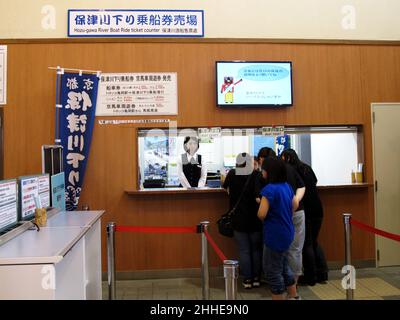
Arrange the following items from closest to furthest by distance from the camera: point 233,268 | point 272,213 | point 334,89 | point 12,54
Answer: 1. point 233,268
2. point 272,213
3. point 12,54
4. point 334,89

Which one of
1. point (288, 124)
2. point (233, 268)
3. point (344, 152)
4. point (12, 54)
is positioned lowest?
point (233, 268)

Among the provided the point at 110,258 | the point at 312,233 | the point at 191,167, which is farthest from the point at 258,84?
the point at 110,258

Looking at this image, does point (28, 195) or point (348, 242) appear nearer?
point (28, 195)

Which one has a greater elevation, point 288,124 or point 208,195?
point 288,124

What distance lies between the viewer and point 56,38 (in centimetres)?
522

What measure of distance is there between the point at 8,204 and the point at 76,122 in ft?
7.48

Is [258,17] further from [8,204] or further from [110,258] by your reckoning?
[8,204]

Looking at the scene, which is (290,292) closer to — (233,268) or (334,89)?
(233,268)

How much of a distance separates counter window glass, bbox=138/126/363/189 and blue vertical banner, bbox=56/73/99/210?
0.72 m

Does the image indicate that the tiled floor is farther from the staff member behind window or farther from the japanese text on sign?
the japanese text on sign

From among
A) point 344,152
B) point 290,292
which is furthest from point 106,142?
point 344,152

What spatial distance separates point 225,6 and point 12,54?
2861 mm

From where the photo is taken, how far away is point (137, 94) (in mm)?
5266

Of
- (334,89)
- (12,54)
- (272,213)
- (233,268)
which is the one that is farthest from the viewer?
(334,89)
